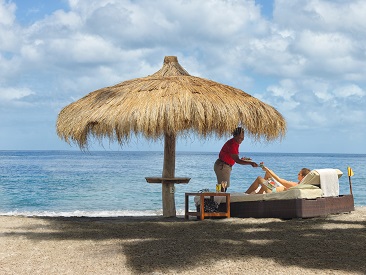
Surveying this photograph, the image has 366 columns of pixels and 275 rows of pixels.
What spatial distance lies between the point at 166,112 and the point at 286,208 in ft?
6.52

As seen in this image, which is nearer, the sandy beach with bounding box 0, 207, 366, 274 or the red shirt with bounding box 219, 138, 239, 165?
the sandy beach with bounding box 0, 207, 366, 274

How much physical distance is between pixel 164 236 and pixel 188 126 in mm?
1609

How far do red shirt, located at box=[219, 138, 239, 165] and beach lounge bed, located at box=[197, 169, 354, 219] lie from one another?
1.63 feet

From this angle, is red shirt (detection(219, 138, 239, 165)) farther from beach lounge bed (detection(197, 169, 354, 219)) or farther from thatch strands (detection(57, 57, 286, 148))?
beach lounge bed (detection(197, 169, 354, 219))

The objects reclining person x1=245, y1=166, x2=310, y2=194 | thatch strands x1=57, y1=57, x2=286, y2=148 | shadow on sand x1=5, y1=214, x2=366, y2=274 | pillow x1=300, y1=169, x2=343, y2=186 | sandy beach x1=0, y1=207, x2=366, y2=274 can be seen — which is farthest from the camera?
reclining person x1=245, y1=166, x2=310, y2=194

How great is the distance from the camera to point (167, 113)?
23.1 ft

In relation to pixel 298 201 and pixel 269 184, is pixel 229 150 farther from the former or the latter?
pixel 298 201

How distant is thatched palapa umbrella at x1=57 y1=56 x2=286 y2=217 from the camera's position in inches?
279

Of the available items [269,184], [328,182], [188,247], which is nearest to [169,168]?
[269,184]

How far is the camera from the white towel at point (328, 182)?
764 cm

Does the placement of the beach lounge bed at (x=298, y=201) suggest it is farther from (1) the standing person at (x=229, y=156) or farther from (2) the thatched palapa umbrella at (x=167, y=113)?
(2) the thatched palapa umbrella at (x=167, y=113)

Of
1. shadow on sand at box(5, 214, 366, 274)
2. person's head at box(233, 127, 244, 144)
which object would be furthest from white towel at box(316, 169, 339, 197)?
person's head at box(233, 127, 244, 144)

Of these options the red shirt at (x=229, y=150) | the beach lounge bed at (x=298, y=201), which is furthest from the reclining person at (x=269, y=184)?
the red shirt at (x=229, y=150)

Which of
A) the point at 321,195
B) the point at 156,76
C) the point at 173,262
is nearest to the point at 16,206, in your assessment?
the point at 156,76
